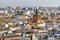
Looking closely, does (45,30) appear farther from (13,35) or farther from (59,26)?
(13,35)

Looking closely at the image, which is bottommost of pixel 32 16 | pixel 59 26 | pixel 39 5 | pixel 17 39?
pixel 17 39

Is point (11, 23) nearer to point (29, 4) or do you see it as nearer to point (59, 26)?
point (29, 4)

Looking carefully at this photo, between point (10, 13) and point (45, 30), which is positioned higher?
point (10, 13)

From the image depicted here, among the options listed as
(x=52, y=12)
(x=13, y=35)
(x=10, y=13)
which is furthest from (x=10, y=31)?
(x=52, y=12)

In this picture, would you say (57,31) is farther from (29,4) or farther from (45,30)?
(29,4)

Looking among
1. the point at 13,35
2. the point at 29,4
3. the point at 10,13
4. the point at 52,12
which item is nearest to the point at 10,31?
the point at 13,35

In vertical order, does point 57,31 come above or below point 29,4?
below

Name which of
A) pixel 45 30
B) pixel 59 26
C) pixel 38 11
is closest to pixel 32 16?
pixel 38 11
